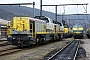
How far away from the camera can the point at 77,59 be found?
1482 cm

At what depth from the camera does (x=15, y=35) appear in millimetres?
22906

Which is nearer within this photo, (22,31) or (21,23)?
(22,31)

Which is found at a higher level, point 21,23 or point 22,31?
point 21,23

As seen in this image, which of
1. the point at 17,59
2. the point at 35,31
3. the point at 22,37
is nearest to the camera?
the point at 17,59

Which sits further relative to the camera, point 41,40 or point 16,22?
point 41,40

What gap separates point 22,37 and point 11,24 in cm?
208

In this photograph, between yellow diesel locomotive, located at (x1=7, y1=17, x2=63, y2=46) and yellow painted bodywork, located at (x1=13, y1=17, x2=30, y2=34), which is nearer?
yellow diesel locomotive, located at (x1=7, y1=17, x2=63, y2=46)

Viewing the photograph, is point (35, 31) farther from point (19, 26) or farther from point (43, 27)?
point (43, 27)

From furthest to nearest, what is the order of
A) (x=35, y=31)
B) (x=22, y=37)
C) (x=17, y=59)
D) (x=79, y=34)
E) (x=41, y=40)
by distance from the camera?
(x=79, y=34) < (x=41, y=40) < (x=35, y=31) < (x=22, y=37) < (x=17, y=59)

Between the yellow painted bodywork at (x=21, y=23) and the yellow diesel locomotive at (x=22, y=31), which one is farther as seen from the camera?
the yellow painted bodywork at (x=21, y=23)

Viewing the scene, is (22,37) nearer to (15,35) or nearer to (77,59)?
(15,35)

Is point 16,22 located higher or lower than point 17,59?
higher

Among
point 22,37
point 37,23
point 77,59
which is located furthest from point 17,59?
point 37,23

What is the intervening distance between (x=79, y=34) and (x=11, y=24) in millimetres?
35881
